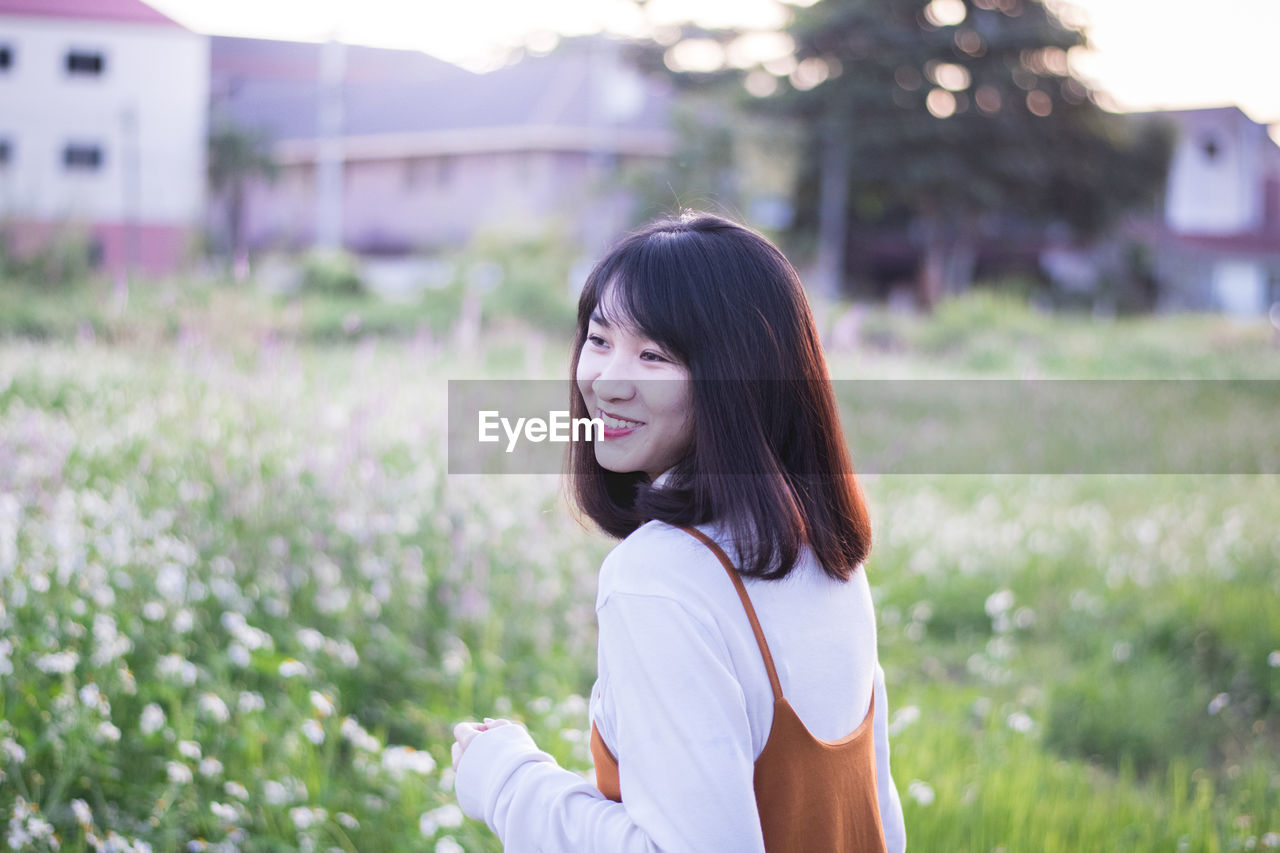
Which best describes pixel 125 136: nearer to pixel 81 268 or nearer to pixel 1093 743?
pixel 81 268

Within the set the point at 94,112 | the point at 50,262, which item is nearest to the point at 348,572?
the point at 94,112

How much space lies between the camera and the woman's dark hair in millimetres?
1224

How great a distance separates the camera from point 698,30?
29484 millimetres

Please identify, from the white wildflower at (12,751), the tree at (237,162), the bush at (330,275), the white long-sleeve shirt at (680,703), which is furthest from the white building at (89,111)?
the tree at (237,162)

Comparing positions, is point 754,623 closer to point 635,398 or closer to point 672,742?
point 672,742

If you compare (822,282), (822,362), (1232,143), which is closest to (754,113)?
(822,282)

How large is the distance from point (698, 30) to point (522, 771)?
30.4 metres

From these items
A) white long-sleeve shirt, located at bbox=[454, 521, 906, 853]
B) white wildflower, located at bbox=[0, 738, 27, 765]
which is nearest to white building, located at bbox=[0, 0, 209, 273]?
white wildflower, located at bbox=[0, 738, 27, 765]

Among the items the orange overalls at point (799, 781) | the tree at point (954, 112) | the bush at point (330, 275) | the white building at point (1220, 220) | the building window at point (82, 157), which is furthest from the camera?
the white building at point (1220, 220)

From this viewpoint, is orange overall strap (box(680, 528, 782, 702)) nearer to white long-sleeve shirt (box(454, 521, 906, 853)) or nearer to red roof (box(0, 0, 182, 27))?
white long-sleeve shirt (box(454, 521, 906, 853))

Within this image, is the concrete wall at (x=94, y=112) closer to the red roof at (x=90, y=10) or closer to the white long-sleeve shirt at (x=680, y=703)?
the red roof at (x=90, y=10)

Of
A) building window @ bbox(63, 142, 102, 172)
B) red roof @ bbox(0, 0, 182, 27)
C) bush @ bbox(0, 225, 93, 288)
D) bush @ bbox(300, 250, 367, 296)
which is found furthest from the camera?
bush @ bbox(300, 250, 367, 296)

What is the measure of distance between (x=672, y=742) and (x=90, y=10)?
21.7 feet

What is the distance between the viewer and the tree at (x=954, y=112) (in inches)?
1000
